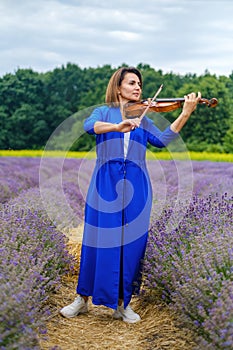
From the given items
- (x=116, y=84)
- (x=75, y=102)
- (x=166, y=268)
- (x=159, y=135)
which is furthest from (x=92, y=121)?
(x=75, y=102)

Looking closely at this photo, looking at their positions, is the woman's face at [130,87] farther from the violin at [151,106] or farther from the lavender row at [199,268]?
the lavender row at [199,268]

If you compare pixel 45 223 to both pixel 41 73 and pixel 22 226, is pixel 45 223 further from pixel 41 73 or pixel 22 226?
pixel 41 73

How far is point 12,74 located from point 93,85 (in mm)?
4658

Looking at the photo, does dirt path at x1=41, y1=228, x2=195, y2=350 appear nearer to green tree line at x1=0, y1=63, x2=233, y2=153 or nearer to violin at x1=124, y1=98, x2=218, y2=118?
violin at x1=124, y1=98, x2=218, y2=118

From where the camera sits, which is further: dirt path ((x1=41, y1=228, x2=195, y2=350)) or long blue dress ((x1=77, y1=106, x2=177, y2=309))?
long blue dress ((x1=77, y1=106, x2=177, y2=309))

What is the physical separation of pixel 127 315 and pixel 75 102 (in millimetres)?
28682

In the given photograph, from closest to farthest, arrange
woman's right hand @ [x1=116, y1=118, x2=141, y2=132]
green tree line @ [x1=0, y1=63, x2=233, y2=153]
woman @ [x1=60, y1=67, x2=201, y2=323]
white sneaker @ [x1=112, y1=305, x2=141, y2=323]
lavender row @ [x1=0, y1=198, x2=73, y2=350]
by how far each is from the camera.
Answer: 1. lavender row @ [x1=0, y1=198, x2=73, y2=350]
2. woman's right hand @ [x1=116, y1=118, x2=141, y2=132]
3. woman @ [x1=60, y1=67, x2=201, y2=323]
4. white sneaker @ [x1=112, y1=305, x2=141, y2=323]
5. green tree line @ [x1=0, y1=63, x2=233, y2=153]

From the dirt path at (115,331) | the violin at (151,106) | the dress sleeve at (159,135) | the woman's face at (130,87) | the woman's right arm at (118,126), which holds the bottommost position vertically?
the dirt path at (115,331)

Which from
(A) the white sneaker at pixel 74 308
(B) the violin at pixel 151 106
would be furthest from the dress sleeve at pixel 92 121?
(A) the white sneaker at pixel 74 308

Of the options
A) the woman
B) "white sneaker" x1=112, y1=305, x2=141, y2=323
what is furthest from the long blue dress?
"white sneaker" x1=112, y1=305, x2=141, y2=323

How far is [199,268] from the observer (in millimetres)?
2639

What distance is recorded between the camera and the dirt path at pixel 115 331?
2938 mm

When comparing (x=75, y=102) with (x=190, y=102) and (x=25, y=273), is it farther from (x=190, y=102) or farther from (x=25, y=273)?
(x=25, y=273)

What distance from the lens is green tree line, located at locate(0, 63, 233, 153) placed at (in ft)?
86.0
